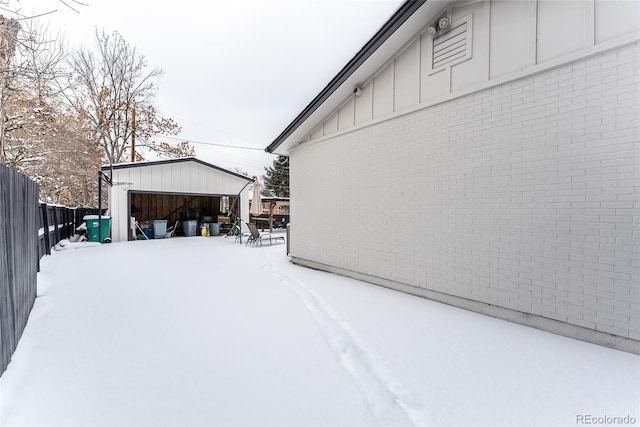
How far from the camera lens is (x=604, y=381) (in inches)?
89.7

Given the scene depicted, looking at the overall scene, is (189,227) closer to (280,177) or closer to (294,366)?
(294,366)

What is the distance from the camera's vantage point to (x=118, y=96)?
1745 cm

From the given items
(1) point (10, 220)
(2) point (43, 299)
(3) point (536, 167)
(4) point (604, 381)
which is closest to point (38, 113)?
(2) point (43, 299)

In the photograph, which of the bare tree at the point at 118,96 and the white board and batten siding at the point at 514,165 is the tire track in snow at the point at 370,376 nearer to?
the white board and batten siding at the point at 514,165

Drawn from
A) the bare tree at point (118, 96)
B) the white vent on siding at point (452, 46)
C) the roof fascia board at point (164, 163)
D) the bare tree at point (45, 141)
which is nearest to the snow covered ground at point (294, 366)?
the white vent on siding at point (452, 46)

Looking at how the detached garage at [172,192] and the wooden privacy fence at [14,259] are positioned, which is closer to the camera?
the wooden privacy fence at [14,259]

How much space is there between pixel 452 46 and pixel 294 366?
4498 mm

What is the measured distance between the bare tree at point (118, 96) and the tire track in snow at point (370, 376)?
18537 mm

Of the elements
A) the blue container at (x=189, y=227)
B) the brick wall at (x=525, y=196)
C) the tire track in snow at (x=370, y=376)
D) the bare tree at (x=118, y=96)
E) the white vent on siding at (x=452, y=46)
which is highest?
the bare tree at (x=118, y=96)

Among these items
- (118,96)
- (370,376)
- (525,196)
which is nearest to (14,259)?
(370,376)

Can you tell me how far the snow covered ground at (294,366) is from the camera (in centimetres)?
186

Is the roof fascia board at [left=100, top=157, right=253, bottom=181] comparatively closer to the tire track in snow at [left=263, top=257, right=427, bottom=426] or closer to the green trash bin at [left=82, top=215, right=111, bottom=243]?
the green trash bin at [left=82, top=215, right=111, bottom=243]

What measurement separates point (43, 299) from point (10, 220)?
74.7 inches

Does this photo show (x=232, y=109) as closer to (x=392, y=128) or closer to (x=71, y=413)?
(x=392, y=128)
